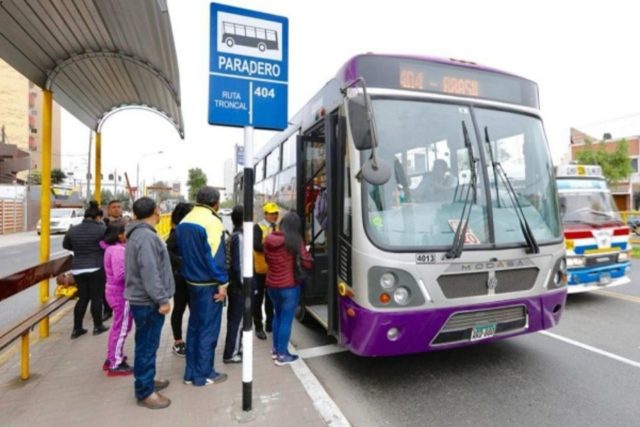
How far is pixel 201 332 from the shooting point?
386 cm

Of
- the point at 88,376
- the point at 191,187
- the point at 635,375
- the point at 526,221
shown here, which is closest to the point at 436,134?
the point at 526,221

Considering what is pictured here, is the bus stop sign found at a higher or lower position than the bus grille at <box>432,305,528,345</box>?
higher

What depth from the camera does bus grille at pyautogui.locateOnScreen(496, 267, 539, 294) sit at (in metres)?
3.75

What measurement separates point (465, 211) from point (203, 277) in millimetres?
2606

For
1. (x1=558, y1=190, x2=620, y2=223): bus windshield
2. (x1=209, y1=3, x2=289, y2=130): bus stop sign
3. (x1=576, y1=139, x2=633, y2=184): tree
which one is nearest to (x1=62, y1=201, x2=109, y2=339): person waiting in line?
(x1=209, y1=3, x2=289, y2=130): bus stop sign

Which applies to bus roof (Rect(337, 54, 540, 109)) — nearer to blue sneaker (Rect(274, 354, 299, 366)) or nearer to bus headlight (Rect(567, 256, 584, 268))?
blue sneaker (Rect(274, 354, 299, 366))

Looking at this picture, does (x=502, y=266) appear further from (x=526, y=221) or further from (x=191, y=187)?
(x=191, y=187)

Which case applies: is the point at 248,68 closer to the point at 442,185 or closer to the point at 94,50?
the point at 442,185

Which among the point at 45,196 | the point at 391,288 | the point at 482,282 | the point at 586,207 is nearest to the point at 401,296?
the point at 391,288

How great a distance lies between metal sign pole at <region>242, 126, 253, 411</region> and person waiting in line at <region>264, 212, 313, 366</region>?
0.91 metres

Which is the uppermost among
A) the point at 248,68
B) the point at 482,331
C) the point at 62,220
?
the point at 248,68

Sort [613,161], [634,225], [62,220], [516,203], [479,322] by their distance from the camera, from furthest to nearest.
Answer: [613,161] → [62,220] → [634,225] → [516,203] → [479,322]

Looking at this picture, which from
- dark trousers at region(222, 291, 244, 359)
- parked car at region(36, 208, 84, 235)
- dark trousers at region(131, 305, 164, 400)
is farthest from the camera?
parked car at region(36, 208, 84, 235)

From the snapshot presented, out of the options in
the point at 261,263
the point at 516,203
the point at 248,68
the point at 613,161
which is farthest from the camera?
the point at 613,161
